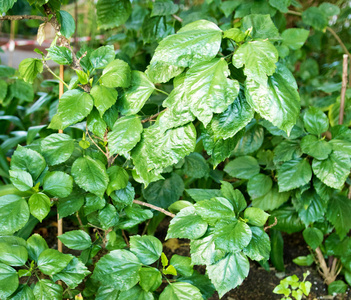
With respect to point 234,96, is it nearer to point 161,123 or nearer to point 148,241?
point 161,123

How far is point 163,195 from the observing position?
1.45 meters

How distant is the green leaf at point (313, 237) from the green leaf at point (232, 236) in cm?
58

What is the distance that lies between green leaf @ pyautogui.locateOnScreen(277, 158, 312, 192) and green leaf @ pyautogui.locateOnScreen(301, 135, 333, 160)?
0.06 metres

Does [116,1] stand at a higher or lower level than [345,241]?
higher

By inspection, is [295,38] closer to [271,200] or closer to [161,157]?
[271,200]

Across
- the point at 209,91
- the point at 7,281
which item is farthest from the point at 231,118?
the point at 7,281

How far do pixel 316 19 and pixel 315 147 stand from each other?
0.95m

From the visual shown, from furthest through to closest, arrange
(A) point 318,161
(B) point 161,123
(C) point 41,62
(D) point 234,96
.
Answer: (A) point 318,161, (C) point 41,62, (B) point 161,123, (D) point 234,96

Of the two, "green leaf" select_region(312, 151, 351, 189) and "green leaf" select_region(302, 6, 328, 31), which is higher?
"green leaf" select_region(302, 6, 328, 31)

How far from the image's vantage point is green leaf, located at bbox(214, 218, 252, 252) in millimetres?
895

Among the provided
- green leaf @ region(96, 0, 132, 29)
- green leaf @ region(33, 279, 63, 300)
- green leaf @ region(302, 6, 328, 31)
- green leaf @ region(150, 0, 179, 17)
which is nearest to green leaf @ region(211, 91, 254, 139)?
green leaf @ region(33, 279, 63, 300)

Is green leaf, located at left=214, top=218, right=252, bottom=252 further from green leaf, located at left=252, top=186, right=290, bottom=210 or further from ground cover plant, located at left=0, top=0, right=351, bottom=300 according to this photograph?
green leaf, located at left=252, top=186, right=290, bottom=210

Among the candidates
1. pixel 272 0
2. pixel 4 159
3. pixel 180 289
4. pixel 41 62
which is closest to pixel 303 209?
pixel 180 289

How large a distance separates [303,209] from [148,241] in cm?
64
